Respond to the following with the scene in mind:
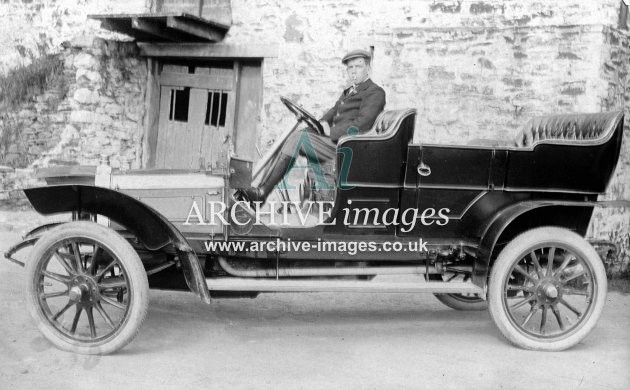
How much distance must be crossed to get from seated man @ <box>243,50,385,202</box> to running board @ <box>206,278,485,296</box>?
58cm

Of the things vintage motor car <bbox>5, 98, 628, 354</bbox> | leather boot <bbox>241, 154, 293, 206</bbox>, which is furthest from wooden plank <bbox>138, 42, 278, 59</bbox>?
vintage motor car <bbox>5, 98, 628, 354</bbox>

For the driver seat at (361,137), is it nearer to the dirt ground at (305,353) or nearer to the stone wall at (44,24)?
the dirt ground at (305,353)

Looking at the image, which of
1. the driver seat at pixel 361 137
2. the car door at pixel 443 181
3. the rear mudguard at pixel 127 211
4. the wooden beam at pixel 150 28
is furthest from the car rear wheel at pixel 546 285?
the wooden beam at pixel 150 28

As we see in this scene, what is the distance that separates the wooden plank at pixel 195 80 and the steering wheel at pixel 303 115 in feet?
16.5

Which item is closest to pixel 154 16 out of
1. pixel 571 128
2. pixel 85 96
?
pixel 85 96

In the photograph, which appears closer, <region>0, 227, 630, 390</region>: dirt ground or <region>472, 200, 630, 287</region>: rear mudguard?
<region>0, 227, 630, 390</region>: dirt ground

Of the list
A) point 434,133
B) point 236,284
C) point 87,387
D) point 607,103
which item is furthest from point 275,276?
point 607,103

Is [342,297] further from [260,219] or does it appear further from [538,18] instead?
[538,18]

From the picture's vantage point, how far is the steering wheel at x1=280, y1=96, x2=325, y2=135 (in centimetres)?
458

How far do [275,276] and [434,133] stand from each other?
418 cm

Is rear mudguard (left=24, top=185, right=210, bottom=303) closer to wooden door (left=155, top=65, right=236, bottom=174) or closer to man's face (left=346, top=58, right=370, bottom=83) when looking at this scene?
man's face (left=346, top=58, right=370, bottom=83)

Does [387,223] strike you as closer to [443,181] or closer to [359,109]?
[443,181]

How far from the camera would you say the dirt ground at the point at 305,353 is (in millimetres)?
3539

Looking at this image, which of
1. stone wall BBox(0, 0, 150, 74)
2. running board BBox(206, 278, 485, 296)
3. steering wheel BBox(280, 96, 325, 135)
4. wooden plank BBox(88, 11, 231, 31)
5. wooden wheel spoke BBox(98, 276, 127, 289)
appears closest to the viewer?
wooden wheel spoke BBox(98, 276, 127, 289)
